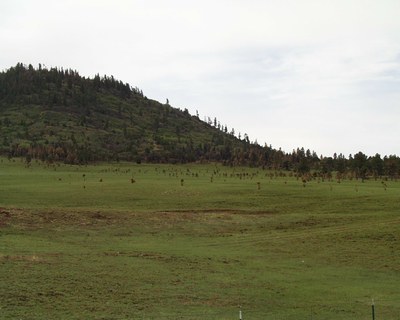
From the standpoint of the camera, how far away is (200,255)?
43656 mm

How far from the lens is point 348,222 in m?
60.5

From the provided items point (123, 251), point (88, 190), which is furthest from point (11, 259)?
point (88, 190)

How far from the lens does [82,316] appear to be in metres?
25.1

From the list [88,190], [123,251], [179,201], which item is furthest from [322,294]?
[88,190]

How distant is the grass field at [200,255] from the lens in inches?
1110

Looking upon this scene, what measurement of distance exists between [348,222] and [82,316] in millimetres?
42632

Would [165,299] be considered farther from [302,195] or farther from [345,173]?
[345,173]

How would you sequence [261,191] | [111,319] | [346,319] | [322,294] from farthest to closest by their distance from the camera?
[261,191] → [322,294] → [346,319] → [111,319]

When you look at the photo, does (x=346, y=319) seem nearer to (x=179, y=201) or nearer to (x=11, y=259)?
(x=11, y=259)

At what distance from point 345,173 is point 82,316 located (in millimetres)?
134596

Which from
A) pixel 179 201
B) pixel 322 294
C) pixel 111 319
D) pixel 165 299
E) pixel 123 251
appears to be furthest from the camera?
pixel 179 201

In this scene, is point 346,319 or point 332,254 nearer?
point 346,319

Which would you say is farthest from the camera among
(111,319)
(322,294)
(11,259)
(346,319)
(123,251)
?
(123,251)

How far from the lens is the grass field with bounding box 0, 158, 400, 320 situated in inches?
1110
